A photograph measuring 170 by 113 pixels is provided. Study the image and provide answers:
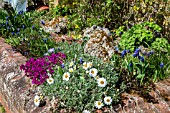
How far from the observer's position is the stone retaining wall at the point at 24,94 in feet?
11.5

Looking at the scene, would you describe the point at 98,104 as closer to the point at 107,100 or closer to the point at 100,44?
the point at 107,100

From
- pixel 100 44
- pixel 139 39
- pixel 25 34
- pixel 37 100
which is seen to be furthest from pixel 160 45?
pixel 25 34

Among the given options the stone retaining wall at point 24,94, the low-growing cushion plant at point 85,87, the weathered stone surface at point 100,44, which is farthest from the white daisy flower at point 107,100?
the weathered stone surface at point 100,44

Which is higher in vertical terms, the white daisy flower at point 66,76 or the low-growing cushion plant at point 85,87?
the white daisy flower at point 66,76

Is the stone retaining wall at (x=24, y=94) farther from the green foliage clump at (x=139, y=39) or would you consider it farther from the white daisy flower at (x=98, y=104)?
the green foliage clump at (x=139, y=39)

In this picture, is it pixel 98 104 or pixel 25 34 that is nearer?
pixel 98 104

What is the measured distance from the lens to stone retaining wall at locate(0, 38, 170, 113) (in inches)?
138

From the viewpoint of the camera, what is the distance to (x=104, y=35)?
16.0 feet

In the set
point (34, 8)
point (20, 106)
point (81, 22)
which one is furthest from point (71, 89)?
point (34, 8)

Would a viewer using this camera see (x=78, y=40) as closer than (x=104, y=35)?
No

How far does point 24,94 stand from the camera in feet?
13.0

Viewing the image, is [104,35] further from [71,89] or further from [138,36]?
[71,89]

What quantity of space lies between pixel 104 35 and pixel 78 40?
0.63 metres

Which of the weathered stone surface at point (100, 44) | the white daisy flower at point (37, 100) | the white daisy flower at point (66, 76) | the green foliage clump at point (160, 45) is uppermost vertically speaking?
the white daisy flower at point (66, 76)
